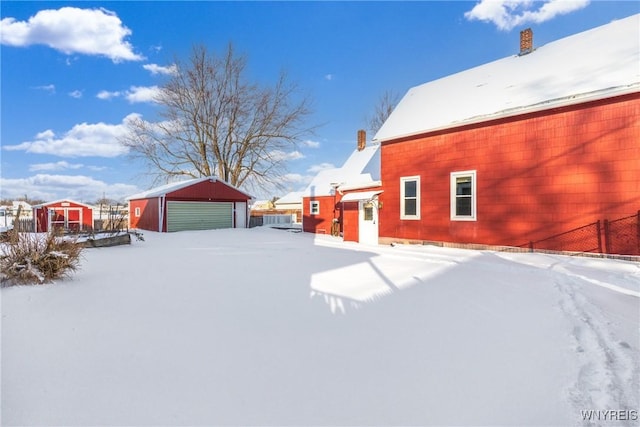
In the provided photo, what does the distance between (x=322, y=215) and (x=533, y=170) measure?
1309 cm

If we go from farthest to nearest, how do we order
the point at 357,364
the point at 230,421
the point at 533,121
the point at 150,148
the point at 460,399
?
the point at 150,148
the point at 533,121
the point at 357,364
the point at 460,399
the point at 230,421

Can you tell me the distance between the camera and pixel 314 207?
69.9ft

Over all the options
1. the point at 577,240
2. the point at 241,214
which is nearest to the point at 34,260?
the point at 577,240

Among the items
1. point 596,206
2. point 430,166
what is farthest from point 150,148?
point 596,206

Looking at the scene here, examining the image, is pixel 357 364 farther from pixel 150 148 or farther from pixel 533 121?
pixel 150 148

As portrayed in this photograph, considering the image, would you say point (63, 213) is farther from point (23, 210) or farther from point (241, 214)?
point (23, 210)

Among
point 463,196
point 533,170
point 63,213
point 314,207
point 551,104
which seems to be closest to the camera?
point 551,104

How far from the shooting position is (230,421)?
2.05m

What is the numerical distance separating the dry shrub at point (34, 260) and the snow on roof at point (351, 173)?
514 inches

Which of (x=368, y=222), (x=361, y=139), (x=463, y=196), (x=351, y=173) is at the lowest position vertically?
(x=368, y=222)

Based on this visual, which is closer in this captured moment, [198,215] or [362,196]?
[362,196]

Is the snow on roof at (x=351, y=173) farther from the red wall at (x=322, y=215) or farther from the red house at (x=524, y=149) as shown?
the red house at (x=524, y=149)

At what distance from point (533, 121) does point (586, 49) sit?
367 centimetres

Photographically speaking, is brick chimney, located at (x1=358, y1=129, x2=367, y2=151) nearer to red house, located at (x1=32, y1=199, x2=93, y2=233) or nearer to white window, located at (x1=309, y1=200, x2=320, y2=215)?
white window, located at (x1=309, y1=200, x2=320, y2=215)
